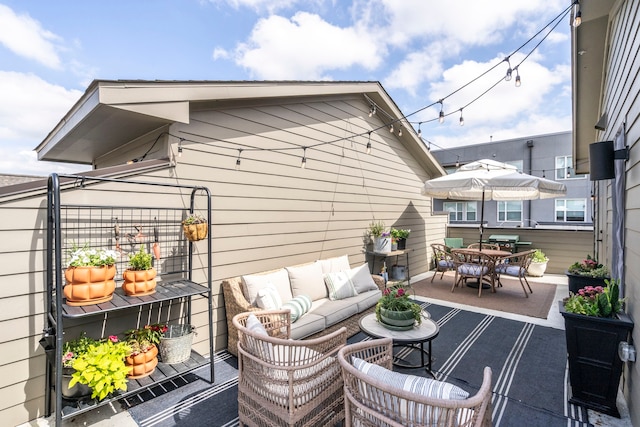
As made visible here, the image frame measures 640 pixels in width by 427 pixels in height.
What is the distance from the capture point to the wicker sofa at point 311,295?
336cm

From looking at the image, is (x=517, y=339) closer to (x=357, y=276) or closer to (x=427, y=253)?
(x=357, y=276)

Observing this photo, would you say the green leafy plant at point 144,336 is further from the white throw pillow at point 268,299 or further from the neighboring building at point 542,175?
the neighboring building at point 542,175

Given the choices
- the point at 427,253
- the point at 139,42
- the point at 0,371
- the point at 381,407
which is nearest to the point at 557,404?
the point at 381,407

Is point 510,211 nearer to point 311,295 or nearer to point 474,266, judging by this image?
point 474,266

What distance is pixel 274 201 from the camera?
4.14 m

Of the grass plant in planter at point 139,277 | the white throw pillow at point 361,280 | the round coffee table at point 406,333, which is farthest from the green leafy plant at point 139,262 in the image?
the white throw pillow at point 361,280

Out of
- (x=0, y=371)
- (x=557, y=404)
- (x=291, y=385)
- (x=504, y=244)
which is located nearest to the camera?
(x=291, y=385)

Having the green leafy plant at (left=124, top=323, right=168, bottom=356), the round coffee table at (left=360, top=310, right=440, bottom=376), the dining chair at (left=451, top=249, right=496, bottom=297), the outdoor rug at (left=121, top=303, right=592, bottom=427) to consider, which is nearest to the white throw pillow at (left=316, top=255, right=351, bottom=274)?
the outdoor rug at (left=121, top=303, right=592, bottom=427)

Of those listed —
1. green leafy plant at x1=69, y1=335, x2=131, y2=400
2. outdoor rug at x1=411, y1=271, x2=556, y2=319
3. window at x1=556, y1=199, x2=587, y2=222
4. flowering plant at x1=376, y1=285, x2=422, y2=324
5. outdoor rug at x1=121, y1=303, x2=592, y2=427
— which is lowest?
outdoor rug at x1=121, y1=303, x2=592, y2=427

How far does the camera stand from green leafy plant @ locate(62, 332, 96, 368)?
7.37 ft

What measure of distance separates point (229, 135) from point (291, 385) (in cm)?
287

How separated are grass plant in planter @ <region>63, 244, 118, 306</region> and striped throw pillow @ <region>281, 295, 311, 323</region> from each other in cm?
174

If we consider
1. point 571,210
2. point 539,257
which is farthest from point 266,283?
point 571,210

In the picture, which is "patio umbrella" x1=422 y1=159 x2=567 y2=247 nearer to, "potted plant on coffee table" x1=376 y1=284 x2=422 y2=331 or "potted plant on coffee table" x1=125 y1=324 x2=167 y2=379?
"potted plant on coffee table" x1=376 y1=284 x2=422 y2=331
